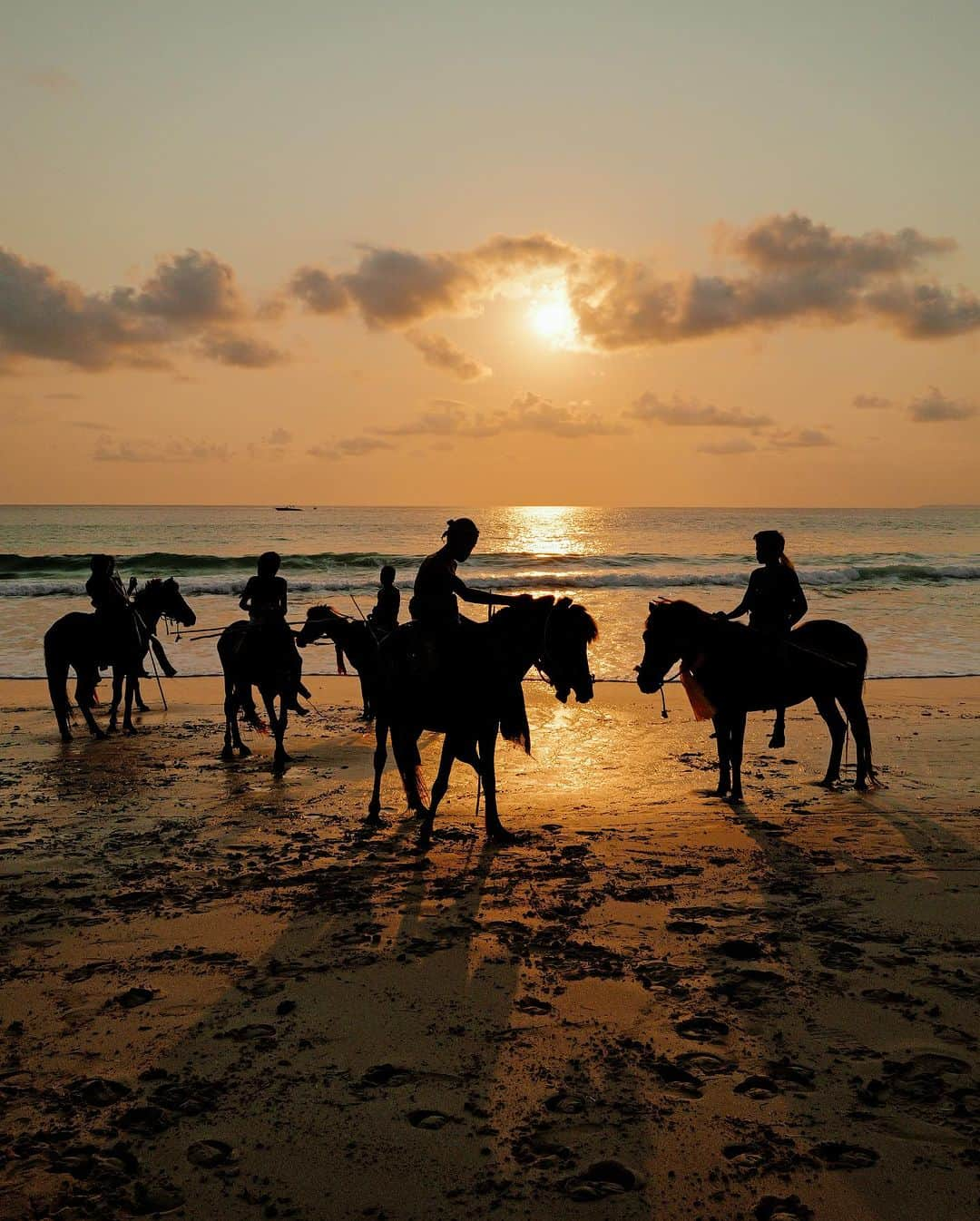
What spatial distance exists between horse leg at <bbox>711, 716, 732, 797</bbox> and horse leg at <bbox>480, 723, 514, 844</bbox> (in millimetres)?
2547

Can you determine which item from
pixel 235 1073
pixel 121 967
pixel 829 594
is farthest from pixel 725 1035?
pixel 829 594

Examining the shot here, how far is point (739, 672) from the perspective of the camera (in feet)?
30.6

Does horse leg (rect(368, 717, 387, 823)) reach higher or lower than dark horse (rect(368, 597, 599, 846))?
lower

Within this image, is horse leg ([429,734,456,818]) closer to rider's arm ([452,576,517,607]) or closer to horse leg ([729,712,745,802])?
rider's arm ([452,576,517,607])

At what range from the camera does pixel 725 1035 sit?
14.1ft

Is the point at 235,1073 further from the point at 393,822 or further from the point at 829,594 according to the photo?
the point at 829,594

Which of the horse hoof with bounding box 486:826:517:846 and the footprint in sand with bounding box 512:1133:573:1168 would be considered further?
the horse hoof with bounding box 486:826:517:846

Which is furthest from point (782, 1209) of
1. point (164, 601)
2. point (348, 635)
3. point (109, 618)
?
point (164, 601)

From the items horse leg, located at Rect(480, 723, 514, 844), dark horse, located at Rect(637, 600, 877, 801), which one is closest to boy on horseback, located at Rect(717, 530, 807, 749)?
dark horse, located at Rect(637, 600, 877, 801)

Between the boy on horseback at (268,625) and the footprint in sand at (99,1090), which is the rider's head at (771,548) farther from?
the footprint in sand at (99,1090)

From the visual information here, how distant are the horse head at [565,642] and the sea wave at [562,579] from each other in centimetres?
3043

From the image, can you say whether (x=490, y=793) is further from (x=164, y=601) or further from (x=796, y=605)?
(x=164, y=601)

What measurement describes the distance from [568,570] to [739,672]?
4129cm

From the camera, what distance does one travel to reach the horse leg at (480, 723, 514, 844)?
7.59m
